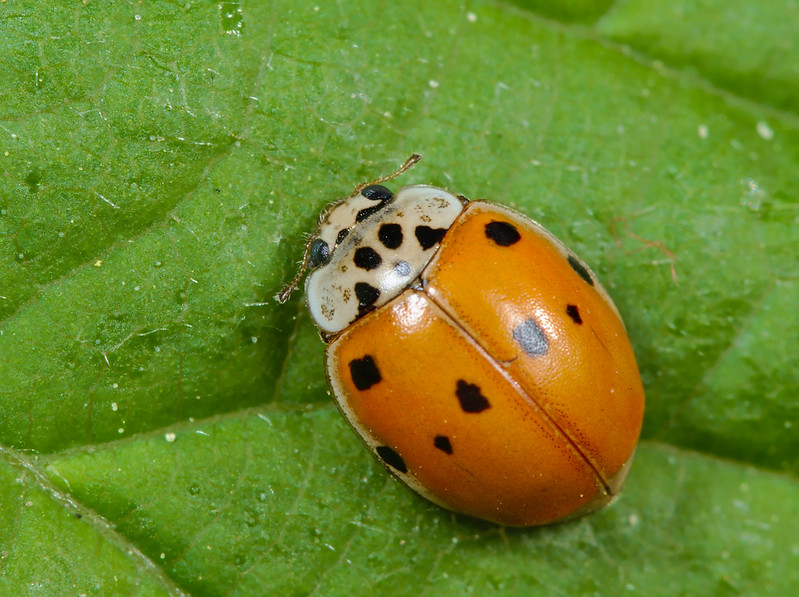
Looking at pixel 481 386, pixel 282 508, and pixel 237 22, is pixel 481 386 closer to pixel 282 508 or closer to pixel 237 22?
pixel 282 508

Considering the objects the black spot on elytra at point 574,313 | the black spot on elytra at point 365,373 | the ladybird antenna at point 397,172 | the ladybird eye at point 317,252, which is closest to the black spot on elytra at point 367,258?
the ladybird eye at point 317,252

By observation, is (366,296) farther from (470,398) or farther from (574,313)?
(574,313)

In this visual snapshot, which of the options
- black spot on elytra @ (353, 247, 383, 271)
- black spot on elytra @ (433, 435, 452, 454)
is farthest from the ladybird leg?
black spot on elytra @ (433, 435, 452, 454)

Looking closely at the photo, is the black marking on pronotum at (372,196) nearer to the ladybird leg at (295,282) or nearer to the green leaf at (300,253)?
the green leaf at (300,253)

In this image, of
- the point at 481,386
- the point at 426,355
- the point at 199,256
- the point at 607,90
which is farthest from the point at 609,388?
the point at 199,256

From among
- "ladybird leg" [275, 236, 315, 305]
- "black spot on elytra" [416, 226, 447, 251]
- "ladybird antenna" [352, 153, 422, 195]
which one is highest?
"ladybird antenna" [352, 153, 422, 195]

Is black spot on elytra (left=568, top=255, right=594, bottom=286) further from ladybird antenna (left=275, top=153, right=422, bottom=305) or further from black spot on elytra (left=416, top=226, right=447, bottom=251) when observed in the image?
ladybird antenna (left=275, top=153, right=422, bottom=305)

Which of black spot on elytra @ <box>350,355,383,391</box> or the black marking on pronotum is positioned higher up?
the black marking on pronotum

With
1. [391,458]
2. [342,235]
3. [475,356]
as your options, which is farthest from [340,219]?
[391,458]
